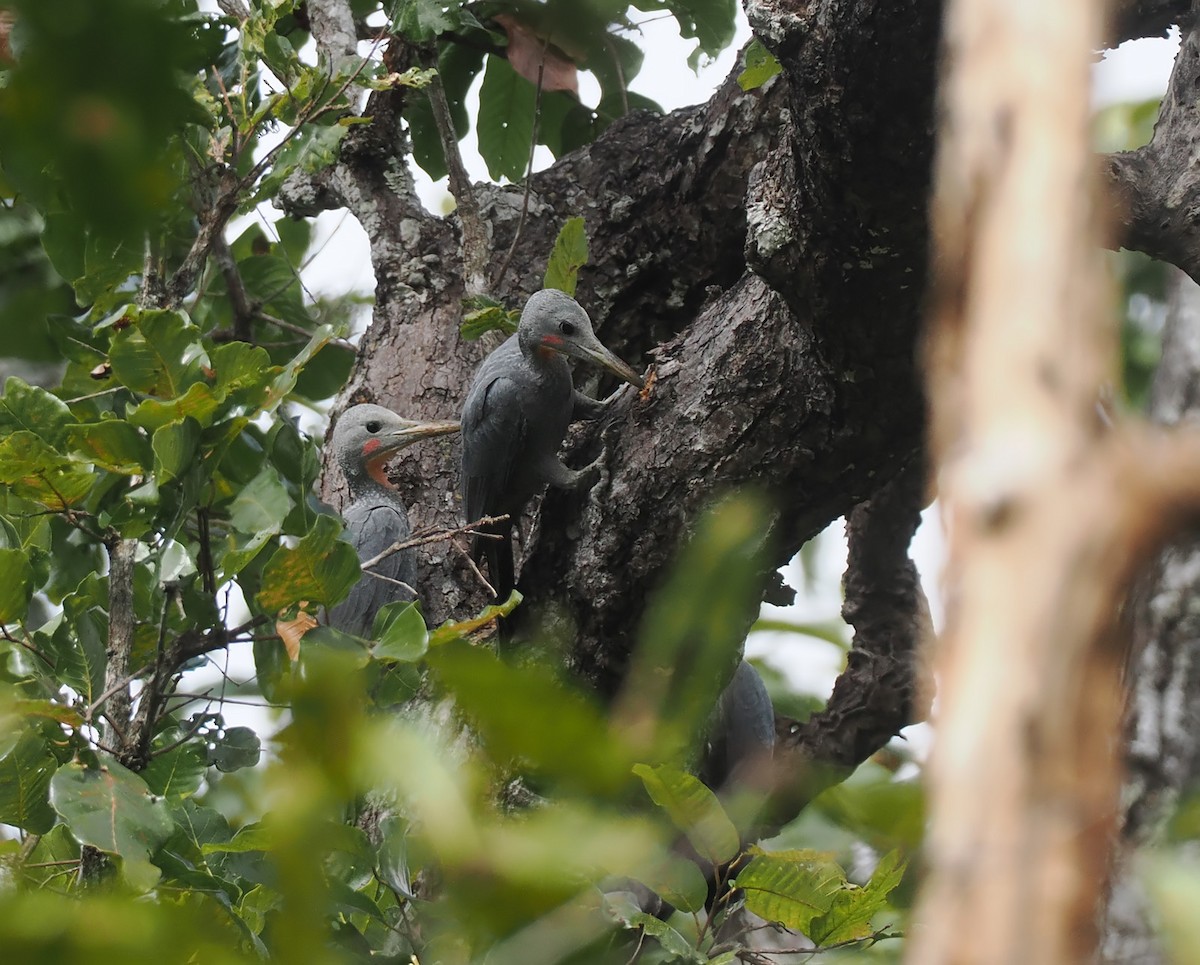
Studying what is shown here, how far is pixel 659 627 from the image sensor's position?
1.22ft

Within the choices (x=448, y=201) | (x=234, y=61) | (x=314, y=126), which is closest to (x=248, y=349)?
(x=314, y=126)

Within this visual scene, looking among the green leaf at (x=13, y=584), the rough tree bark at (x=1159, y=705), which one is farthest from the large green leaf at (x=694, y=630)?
the green leaf at (x=13, y=584)

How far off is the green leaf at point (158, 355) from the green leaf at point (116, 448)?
71mm

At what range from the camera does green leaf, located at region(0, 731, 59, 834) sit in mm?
1543

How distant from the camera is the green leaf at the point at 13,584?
151cm

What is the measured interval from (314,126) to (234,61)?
2.00 ft

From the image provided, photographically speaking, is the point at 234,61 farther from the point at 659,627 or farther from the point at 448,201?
the point at 659,627

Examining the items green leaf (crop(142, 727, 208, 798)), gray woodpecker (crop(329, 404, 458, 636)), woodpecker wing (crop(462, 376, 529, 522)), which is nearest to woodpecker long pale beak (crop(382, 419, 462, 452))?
gray woodpecker (crop(329, 404, 458, 636))

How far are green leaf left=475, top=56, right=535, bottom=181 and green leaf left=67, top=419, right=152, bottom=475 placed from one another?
79.7 inches

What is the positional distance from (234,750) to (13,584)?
530 mm

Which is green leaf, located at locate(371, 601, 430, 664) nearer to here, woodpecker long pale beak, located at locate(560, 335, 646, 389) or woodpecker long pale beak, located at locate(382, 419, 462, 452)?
woodpecker long pale beak, located at locate(560, 335, 646, 389)

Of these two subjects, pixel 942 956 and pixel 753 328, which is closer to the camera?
pixel 942 956

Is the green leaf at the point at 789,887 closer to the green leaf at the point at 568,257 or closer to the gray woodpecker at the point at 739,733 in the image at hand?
the gray woodpecker at the point at 739,733

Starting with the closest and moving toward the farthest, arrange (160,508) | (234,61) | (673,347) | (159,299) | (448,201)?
(160,508), (159,299), (673,347), (234,61), (448,201)
